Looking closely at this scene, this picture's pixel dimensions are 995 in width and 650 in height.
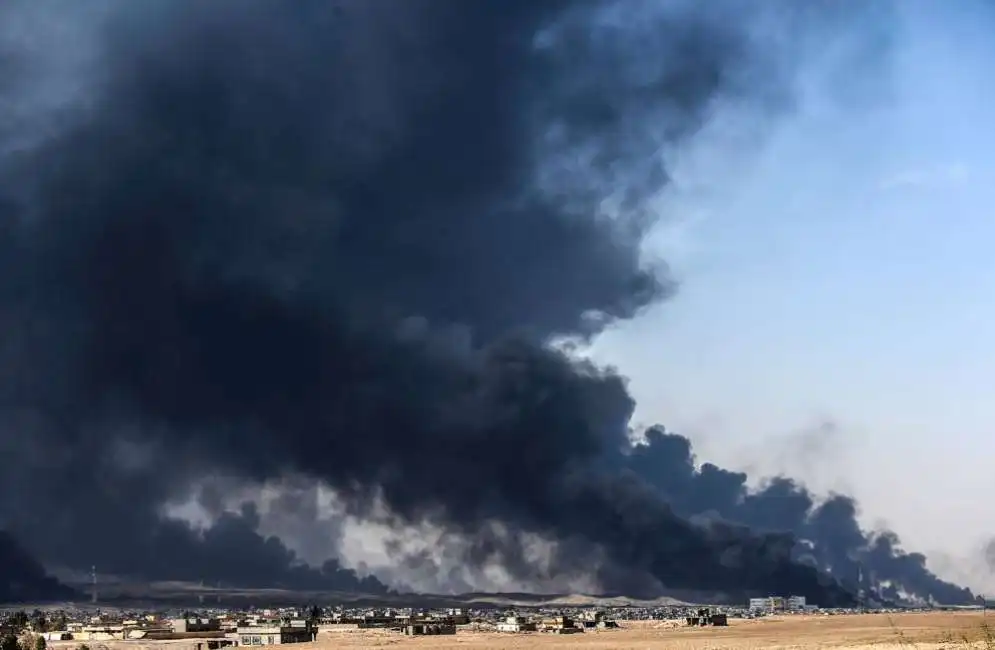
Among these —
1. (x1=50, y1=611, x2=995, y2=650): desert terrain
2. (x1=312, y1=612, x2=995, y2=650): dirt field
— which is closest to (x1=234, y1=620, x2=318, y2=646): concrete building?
(x1=312, y1=612, x2=995, y2=650): dirt field

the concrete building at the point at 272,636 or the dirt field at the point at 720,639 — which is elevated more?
the concrete building at the point at 272,636


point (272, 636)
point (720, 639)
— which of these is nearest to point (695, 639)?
point (720, 639)

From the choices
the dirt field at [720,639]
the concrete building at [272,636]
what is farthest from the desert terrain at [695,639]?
the concrete building at [272,636]

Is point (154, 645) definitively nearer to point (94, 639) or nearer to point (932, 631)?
point (94, 639)

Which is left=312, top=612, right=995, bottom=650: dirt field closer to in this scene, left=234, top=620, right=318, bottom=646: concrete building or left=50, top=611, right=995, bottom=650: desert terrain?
left=50, top=611, right=995, bottom=650: desert terrain

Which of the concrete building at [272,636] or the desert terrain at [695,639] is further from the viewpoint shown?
the concrete building at [272,636]

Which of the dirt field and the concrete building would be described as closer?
the dirt field

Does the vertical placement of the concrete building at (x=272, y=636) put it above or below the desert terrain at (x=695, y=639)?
above

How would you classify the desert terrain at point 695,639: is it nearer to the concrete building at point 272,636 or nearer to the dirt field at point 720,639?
the dirt field at point 720,639

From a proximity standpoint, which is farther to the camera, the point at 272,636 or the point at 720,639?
the point at 272,636

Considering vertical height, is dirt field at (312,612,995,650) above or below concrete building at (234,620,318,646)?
below

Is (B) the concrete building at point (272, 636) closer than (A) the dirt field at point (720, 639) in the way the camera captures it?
No

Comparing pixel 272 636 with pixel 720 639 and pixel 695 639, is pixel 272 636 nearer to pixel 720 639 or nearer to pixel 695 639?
pixel 695 639

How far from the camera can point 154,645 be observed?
17438cm
